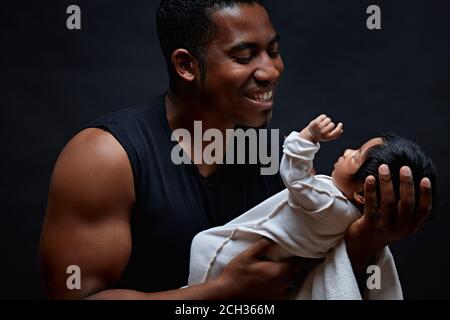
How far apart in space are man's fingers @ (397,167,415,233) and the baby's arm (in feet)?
0.64

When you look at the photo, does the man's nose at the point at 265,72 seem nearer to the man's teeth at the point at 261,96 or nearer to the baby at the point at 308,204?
the man's teeth at the point at 261,96

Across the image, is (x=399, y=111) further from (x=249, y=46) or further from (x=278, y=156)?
(x=249, y=46)

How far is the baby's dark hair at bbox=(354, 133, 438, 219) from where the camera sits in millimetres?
2268

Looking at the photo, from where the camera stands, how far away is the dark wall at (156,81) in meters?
3.25

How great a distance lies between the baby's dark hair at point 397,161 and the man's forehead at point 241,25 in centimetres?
50

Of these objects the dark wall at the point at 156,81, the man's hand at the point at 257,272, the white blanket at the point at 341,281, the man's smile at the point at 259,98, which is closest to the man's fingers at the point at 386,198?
the white blanket at the point at 341,281

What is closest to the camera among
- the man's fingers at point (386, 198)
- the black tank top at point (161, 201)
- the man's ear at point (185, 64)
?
the man's fingers at point (386, 198)

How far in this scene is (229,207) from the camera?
2.65 metres

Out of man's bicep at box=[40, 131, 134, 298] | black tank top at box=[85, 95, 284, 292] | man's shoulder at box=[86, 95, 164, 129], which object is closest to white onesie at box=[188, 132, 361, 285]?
black tank top at box=[85, 95, 284, 292]

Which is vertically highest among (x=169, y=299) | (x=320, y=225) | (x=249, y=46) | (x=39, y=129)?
(x=249, y=46)

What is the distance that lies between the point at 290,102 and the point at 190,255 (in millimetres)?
1020

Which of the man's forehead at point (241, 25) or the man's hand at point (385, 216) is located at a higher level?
the man's forehead at point (241, 25)

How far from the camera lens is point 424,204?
2.29 metres

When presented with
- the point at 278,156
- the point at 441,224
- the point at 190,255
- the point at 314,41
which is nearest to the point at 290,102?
the point at 314,41
